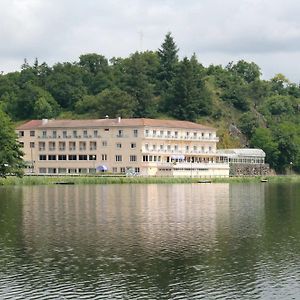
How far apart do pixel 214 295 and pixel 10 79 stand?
144612 millimetres

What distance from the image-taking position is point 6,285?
2723 centimetres

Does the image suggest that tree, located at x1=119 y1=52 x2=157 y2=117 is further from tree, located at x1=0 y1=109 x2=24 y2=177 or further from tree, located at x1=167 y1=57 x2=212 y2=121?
tree, located at x1=0 y1=109 x2=24 y2=177

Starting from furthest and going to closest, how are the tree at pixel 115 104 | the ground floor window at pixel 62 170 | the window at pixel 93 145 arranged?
the tree at pixel 115 104 → the window at pixel 93 145 → the ground floor window at pixel 62 170

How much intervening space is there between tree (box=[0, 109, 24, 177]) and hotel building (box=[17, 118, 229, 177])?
2947cm

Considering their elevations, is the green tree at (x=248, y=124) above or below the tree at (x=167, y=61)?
below

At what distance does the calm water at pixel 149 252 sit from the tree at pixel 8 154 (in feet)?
108

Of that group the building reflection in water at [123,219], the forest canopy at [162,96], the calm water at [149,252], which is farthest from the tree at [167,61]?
the calm water at [149,252]

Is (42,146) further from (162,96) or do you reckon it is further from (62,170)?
(162,96)

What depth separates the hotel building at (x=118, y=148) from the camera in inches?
4926

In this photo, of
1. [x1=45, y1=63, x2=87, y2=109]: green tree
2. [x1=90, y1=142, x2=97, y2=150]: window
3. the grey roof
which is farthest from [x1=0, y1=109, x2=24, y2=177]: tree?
[x1=45, y1=63, x2=87, y2=109]: green tree

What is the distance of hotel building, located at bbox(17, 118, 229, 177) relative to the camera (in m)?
125

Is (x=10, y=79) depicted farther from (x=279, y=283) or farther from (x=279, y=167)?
(x=279, y=283)

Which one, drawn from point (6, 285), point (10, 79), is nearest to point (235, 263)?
point (6, 285)

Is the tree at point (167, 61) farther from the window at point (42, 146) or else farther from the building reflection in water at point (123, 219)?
the building reflection in water at point (123, 219)
